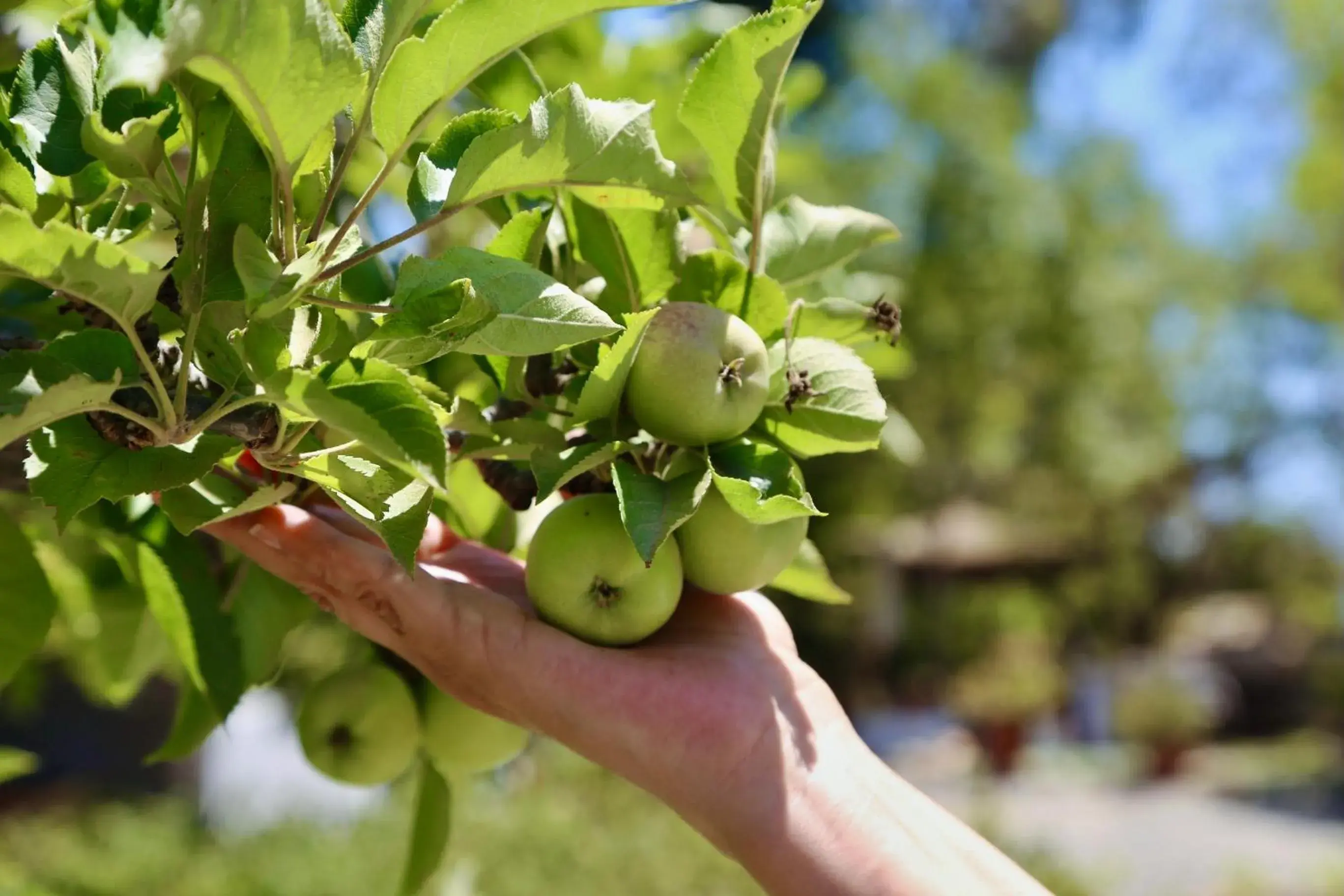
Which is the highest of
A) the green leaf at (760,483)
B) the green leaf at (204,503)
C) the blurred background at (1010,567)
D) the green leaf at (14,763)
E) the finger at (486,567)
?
the green leaf at (760,483)

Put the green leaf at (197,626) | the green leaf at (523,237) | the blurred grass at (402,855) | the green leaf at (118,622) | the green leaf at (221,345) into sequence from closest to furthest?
the green leaf at (221,345)
the green leaf at (523,237)
the green leaf at (197,626)
the green leaf at (118,622)
the blurred grass at (402,855)

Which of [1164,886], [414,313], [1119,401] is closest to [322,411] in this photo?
[414,313]

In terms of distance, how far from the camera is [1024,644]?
37.3 ft

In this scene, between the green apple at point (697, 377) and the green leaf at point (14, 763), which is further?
the green leaf at point (14, 763)

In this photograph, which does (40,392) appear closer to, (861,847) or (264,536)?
(264,536)

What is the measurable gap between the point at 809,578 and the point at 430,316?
57 cm

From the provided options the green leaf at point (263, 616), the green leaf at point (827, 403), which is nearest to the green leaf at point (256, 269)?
the green leaf at point (827, 403)

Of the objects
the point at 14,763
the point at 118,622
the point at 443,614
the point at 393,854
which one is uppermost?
the point at 443,614

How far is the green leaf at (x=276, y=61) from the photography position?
1.75ft

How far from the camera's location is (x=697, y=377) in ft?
2.80

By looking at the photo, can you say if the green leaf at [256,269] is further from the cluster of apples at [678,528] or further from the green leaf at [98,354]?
the cluster of apples at [678,528]

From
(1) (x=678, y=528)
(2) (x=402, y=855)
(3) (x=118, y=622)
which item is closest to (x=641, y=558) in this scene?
(1) (x=678, y=528)

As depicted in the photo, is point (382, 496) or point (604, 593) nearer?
point (382, 496)

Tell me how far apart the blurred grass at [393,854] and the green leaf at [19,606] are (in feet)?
6.51
